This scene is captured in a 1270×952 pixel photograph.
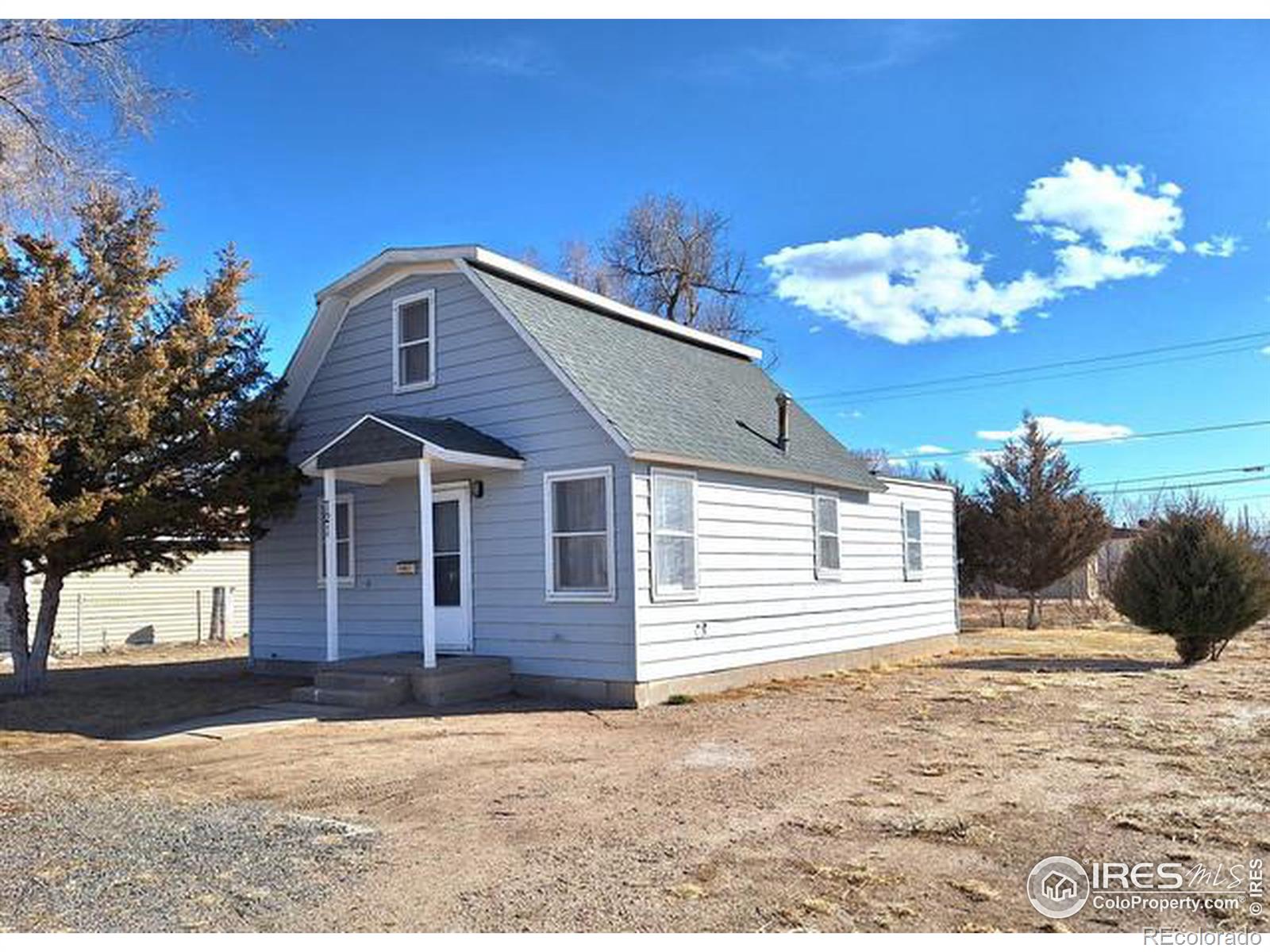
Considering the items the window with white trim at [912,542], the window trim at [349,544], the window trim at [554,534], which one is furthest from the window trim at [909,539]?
the window trim at [349,544]

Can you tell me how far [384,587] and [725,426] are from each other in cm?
487

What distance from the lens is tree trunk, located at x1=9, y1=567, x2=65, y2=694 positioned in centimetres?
1202

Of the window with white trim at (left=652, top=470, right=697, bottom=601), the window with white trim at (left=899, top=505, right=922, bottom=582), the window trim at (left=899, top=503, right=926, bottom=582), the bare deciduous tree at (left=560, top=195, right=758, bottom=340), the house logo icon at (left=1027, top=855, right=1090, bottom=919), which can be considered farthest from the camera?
the bare deciduous tree at (left=560, top=195, right=758, bottom=340)

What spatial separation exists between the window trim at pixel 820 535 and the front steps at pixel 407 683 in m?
4.96

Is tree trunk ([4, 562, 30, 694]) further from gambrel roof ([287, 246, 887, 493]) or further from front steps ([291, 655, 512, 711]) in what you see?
gambrel roof ([287, 246, 887, 493])

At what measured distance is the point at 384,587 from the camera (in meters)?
13.2

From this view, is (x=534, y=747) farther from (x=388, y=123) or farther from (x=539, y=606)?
(x=388, y=123)

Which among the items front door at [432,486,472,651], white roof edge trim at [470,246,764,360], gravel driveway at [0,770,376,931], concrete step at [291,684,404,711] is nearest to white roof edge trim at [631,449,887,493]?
front door at [432,486,472,651]

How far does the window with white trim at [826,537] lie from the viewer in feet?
47.5

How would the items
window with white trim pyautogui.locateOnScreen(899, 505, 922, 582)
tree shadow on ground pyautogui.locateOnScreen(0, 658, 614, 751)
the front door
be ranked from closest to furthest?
tree shadow on ground pyautogui.locateOnScreen(0, 658, 614, 751)
the front door
window with white trim pyautogui.locateOnScreen(899, 505, 922, 582)

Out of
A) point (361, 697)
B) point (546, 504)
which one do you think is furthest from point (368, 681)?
point (546, 504)

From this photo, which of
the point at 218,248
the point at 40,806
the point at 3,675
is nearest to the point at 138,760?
the point at 40,806

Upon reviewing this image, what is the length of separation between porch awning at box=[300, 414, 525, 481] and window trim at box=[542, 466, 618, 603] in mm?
541

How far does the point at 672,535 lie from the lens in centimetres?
1134
